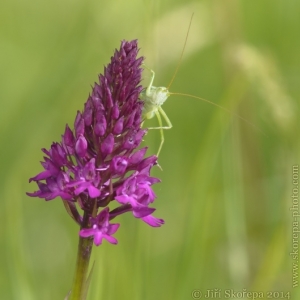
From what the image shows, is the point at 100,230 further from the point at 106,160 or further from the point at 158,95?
the point at 158,95

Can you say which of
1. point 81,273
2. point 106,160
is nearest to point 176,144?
point 106,160

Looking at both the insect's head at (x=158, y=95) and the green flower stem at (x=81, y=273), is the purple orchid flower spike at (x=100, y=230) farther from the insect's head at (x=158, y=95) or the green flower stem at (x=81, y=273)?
the insect's head at (x=158, y=95)

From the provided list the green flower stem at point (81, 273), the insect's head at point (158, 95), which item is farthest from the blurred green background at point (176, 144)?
the green flower stem at point (81, 273)

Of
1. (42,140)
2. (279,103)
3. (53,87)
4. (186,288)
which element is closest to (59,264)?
(42,140)

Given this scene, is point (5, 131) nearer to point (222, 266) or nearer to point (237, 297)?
point (222, 266)

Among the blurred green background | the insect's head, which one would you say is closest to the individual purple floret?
the insect's head

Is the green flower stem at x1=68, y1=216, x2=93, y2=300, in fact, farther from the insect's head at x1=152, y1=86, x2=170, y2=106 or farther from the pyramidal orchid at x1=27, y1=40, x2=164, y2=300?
the insect's head at x1=152, y1=86, x2=170, y2=106
